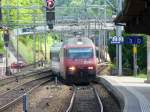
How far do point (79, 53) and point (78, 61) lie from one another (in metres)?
0.66

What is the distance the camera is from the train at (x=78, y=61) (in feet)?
140

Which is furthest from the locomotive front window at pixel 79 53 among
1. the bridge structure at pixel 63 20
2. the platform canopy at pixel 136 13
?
the bridge structure at pixel 63 20

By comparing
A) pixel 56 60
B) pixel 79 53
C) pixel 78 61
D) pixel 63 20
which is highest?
pixel 63 20

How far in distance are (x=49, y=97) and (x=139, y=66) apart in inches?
1029

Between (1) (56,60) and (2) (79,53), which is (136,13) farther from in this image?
(1) (56,60)

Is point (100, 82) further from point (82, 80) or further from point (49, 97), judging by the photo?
point (49, 97)

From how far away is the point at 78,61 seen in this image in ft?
142

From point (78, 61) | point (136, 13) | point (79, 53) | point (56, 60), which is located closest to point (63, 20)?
point (56, 60)

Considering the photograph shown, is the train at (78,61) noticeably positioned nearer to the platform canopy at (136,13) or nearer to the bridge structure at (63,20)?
the platform canopy at (136,13)

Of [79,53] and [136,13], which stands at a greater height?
[136,13]

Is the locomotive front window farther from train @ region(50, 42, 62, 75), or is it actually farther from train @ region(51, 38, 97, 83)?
train @ region(50, 42, 62, 75)

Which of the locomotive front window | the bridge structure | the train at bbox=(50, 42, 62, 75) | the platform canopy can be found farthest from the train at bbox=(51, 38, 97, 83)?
the bridge structure

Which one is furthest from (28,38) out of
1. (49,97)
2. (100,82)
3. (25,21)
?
(49,97)

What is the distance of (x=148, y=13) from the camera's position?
18.4 meters
